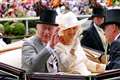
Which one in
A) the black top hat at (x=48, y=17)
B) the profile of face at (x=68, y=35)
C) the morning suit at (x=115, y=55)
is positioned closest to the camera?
the morning suit at (x=115, y=55)

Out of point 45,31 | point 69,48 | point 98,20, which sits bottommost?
point 98,20

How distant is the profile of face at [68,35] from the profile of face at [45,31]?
0.20 m

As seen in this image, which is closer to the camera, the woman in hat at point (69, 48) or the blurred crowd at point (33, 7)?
the woman in hat at point (69, 48)

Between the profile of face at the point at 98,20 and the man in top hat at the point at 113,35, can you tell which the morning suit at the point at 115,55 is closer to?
the man in top hat at the point at 113,35

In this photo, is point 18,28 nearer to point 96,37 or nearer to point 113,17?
point 96,37

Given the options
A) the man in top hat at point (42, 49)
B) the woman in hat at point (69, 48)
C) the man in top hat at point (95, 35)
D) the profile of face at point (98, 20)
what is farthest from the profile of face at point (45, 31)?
the profile of face at point (98, 20)

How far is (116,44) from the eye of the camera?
4.36 m

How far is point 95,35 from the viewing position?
7465 millimetres

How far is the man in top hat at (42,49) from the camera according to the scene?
477 centimetres

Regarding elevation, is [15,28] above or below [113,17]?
below

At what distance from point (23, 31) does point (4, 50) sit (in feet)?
21.0

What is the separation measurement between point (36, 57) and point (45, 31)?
1.30 ft

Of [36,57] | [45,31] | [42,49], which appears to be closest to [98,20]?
[45,31]

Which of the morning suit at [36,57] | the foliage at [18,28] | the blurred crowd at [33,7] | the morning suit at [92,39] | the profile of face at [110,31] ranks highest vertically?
the profile of face at [110,31]
